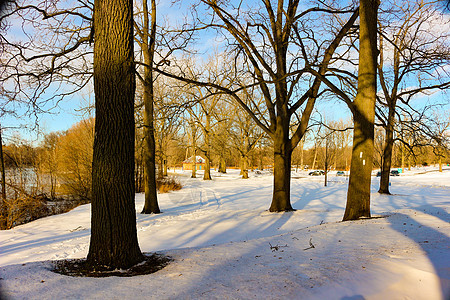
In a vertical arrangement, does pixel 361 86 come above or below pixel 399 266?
above

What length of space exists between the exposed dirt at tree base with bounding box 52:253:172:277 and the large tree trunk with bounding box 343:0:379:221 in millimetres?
5408

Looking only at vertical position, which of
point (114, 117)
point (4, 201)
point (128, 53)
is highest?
point (128, 53)

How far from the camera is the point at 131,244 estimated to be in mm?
4207

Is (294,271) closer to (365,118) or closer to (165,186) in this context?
(365,118)

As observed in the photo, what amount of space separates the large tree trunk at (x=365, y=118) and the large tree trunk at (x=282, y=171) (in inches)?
139

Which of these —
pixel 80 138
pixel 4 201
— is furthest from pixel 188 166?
pixel 4 201

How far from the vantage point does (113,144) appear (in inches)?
164

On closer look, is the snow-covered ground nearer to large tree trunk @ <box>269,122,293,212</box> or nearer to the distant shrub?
large tree trunk @ <box>269,122,293,212</box>

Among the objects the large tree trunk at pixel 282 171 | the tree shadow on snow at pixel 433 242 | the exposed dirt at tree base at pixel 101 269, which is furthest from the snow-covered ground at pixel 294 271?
the large tree trunk at pixel 282 171

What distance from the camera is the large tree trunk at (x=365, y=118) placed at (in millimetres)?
7238

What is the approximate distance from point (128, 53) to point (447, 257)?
534 centimetres

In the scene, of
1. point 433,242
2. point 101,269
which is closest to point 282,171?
point 433,242

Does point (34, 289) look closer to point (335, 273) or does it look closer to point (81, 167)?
point (335, 273)

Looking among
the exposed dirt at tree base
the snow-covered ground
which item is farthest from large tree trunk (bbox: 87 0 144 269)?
the snow-covered ground
